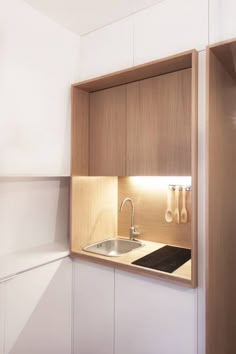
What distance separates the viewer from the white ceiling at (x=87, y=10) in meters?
1.59

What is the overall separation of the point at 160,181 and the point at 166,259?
2.02 ft

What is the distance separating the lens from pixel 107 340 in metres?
1.62

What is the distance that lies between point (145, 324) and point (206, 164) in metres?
0.96

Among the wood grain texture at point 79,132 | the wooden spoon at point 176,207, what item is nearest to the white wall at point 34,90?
the wood grain texture at point 79,132

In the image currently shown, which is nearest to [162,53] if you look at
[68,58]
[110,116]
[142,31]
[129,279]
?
[142,31]

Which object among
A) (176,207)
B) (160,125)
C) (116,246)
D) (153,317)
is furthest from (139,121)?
(153,317)

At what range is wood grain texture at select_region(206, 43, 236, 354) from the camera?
127 cm

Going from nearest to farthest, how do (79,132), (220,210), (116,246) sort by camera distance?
(220,210) < (79,132) < (116,246)

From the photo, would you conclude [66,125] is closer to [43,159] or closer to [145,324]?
[43,159]

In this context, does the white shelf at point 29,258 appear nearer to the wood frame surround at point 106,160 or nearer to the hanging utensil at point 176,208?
the wood frame surround at point 106,160

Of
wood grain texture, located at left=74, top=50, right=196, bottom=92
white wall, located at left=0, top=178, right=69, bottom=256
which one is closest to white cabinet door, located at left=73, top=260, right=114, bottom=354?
white wall, located at left=0, top=178, right=69, bottom=256

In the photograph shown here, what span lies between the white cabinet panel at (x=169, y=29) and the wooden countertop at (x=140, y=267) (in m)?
1.21

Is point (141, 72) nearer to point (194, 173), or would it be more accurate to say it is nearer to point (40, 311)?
point (194, 173)

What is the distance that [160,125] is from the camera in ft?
5.21
